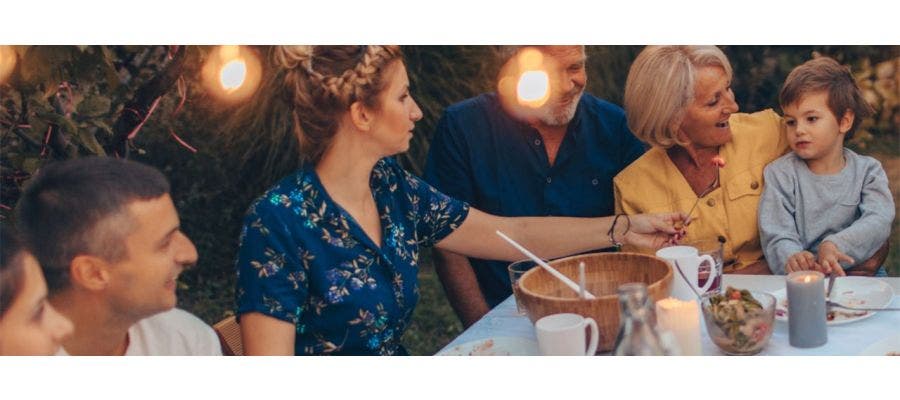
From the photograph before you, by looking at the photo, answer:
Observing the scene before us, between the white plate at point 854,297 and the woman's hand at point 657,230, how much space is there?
0.41 meters

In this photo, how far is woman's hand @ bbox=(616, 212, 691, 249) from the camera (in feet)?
12.0

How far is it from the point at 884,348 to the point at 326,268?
1.59 m

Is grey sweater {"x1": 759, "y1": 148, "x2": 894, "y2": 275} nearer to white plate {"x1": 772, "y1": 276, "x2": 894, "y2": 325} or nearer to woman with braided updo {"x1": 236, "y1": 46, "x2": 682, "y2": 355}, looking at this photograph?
white plate {"x1": 772, "y1": 276, "x2": 894, "y2": 325}

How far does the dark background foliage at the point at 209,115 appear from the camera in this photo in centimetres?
348

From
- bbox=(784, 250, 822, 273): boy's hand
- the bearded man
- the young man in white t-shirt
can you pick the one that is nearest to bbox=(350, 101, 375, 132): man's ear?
the bearded man

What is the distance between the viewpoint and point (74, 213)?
3.28m

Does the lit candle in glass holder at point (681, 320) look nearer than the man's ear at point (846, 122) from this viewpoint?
Yes

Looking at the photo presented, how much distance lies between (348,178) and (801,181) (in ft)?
4.73

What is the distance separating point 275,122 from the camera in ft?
11.7

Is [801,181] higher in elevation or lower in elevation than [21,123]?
lower

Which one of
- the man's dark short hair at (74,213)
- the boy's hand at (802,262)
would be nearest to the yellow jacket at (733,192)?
the boy's hand at (802,262)

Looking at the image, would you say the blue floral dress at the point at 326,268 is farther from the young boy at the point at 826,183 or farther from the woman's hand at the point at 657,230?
the young boy at the point at 826,183
